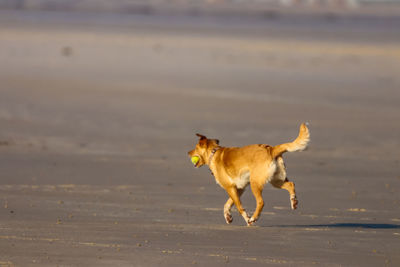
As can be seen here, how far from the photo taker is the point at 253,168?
31.5 ft

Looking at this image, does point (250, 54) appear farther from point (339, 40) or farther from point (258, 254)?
point (258, 254)

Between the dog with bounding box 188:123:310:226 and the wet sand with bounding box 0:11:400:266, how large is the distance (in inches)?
11.2

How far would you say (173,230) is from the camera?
365 inches

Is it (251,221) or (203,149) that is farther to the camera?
(203,149)

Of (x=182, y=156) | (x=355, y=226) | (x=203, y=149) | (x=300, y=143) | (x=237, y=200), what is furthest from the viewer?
(x=182, y=156)

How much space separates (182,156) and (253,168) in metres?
5.12

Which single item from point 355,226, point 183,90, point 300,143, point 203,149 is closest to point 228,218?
point 203,149

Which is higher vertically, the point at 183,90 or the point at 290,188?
the point at 183,90

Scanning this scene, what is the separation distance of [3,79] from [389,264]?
18.7 m

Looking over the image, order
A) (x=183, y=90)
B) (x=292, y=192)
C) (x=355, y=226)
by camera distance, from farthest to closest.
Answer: (x=183, y=90), (x=355, y=226), (x=292, y=192)

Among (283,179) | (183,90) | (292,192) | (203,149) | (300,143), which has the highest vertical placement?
(183,90)

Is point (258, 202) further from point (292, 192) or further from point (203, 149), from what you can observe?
point (203, 149)

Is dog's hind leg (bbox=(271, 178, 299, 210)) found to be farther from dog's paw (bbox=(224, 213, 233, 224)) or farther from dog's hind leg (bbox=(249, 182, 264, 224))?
dog's paw (bbox=(224, 213, 233, 224))

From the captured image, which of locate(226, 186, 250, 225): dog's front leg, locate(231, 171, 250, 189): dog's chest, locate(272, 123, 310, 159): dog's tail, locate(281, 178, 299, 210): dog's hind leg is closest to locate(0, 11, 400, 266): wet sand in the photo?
locate(226, 186, 250, 225): dog's front leg
